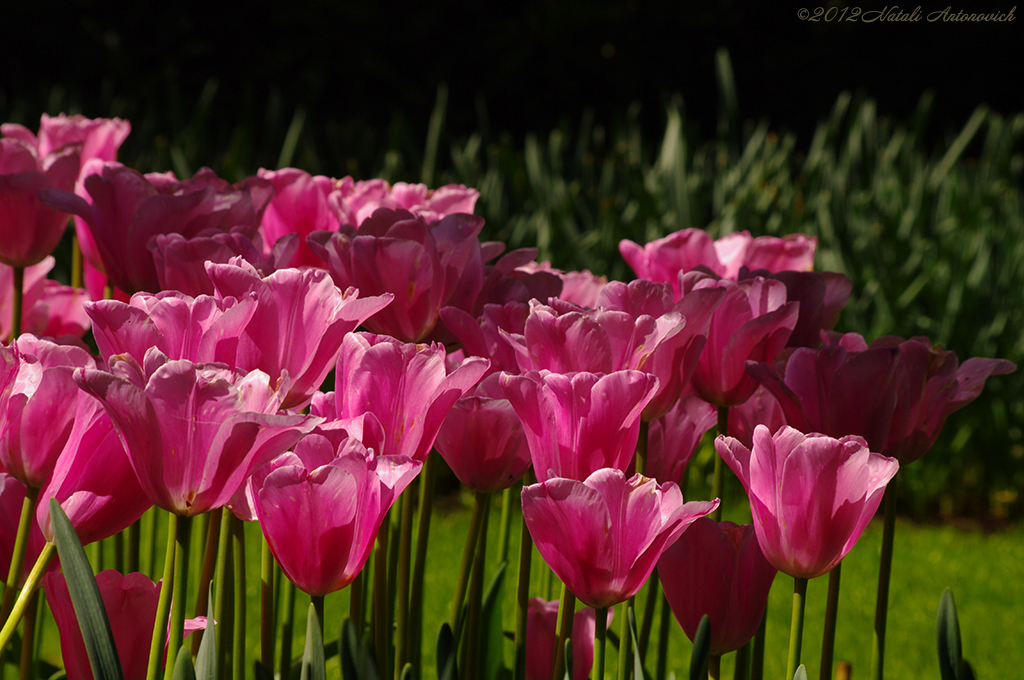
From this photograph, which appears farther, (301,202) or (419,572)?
(301,202)

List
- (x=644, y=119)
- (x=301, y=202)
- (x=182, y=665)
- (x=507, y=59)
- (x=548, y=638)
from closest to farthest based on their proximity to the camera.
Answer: (x=182, y=665), (x=548, y=638), (x=301, y=202), (x=507, y=59), (x=644, y=119)

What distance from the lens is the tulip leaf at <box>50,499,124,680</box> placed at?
0.48 meters

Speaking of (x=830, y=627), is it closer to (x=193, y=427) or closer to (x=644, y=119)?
(x=193, y=427)

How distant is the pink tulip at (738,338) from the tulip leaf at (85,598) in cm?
47

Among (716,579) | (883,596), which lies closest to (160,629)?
(716,579)

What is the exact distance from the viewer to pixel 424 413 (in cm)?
59

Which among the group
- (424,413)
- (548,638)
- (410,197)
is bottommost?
(548,638)

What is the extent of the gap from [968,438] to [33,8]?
4.50 meters

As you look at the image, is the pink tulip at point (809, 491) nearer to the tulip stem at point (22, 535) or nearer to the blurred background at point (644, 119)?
the tulip stem at point (22, 535)

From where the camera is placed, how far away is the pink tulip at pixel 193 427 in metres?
0.49

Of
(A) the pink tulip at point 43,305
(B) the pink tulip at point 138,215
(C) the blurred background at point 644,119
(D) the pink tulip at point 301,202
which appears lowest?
(A) the pink tulip at point 43,305

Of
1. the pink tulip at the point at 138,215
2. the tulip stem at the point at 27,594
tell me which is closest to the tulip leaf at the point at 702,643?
the tulip stem at the point at 27,594

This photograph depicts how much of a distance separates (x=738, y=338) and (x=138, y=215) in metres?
0.51

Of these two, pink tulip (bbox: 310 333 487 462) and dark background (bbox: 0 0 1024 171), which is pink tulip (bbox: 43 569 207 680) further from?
dark background (bbox: 0 0 1024 171)
